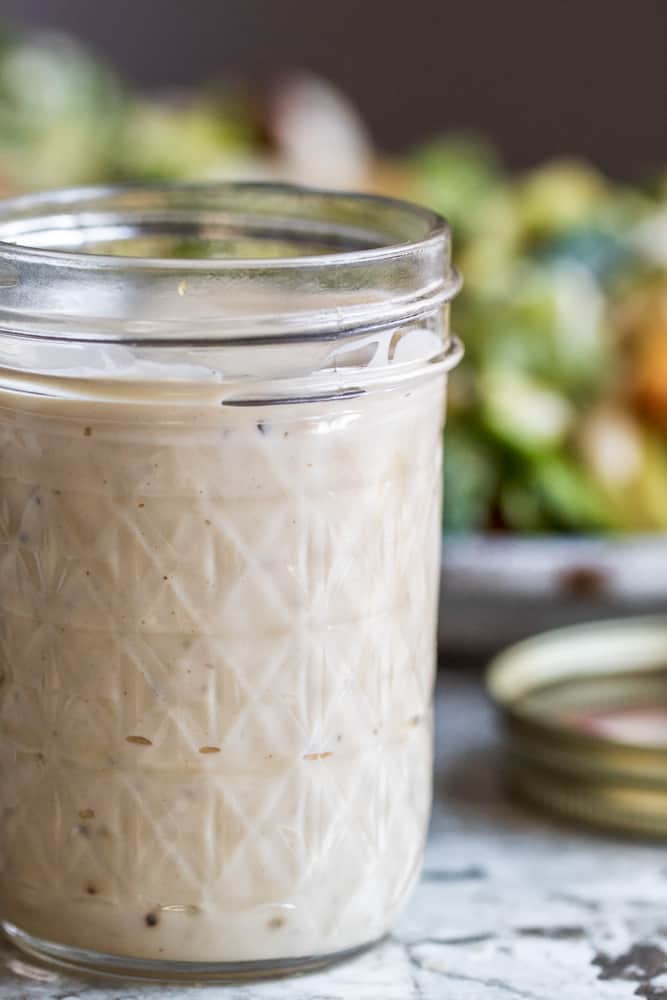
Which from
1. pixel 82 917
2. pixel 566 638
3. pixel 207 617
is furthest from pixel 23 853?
pixel 566 638

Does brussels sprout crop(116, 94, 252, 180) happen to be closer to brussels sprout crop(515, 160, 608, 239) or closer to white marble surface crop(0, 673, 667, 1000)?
brussels sprout crop(515, 160, 608, 239)

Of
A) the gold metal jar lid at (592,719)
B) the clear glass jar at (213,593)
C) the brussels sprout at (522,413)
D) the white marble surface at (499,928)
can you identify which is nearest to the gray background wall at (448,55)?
the brussels sprout at (522,413)

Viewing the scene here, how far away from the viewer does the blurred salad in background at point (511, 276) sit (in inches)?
48.8

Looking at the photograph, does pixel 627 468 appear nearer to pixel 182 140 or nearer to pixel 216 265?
pixel 216 265

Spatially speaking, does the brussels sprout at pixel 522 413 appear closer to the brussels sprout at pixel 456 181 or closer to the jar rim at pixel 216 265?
the brussels sprout at pixel 456 181

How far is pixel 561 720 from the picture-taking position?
919 millimetres

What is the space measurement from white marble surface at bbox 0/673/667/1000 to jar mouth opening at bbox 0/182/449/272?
34 centimetres

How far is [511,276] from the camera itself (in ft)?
4.61

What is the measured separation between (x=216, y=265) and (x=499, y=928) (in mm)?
370

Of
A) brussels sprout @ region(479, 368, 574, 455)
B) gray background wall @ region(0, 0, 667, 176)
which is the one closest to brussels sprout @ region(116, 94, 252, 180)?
brussels sprout @ region(479, 368, 574, 455)

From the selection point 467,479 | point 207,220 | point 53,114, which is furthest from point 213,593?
point 53,114

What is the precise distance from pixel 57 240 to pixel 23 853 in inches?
11.7

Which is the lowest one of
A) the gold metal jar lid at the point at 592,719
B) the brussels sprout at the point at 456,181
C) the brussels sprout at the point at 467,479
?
the gold metal jar lid at the point at 592,719

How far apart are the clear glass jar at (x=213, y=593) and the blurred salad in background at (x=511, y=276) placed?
0.51 metres
